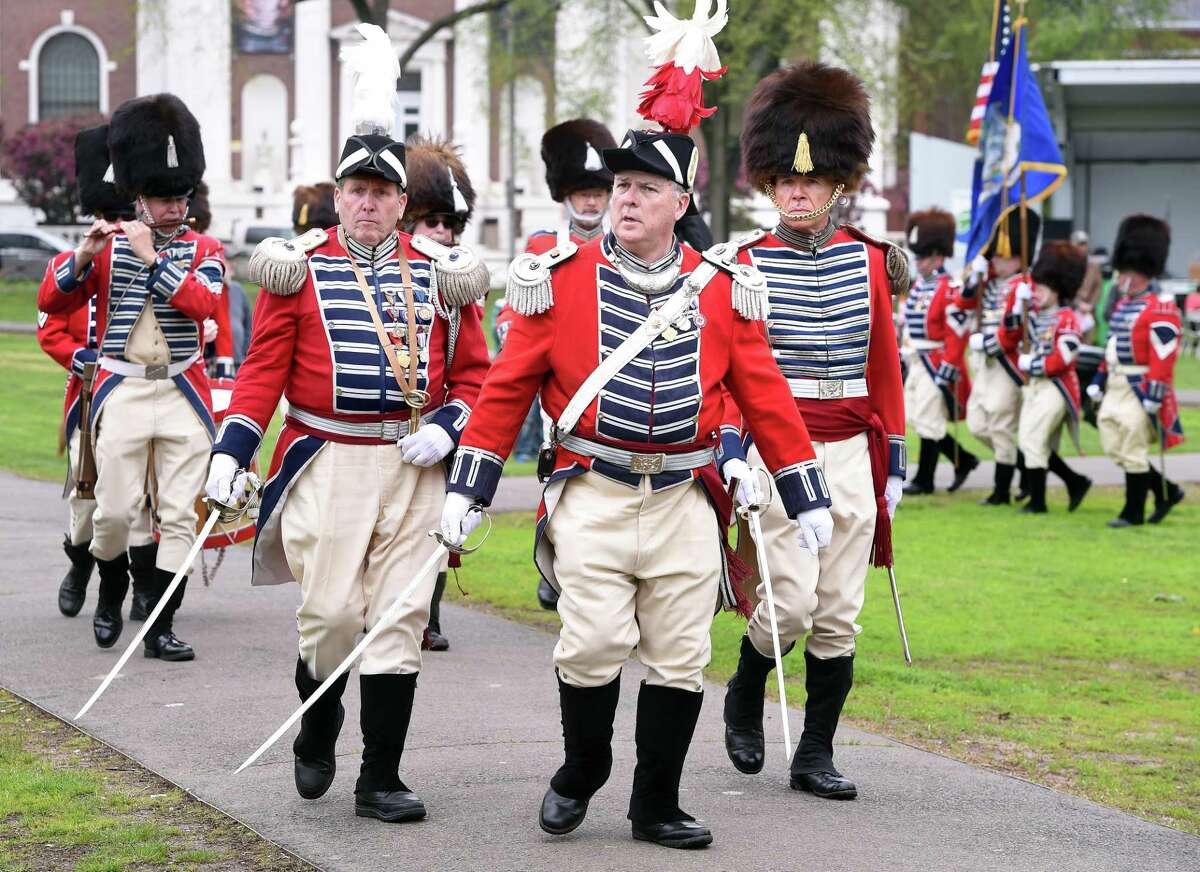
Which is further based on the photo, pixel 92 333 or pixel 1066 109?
pixel 1066 109

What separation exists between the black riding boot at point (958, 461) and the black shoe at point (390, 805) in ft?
33.1

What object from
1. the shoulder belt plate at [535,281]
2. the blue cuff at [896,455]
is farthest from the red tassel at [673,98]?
the blue cuff at [896,455]

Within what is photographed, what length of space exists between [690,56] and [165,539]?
3.73 m

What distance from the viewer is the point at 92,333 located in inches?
329

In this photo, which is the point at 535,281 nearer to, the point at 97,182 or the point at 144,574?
the point at 144,574

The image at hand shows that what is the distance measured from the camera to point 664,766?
542cm

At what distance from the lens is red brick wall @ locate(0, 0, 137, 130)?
62656 mm

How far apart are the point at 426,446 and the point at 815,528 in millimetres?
1156

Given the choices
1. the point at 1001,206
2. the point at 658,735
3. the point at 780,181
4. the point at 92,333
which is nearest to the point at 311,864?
the point at 658,735

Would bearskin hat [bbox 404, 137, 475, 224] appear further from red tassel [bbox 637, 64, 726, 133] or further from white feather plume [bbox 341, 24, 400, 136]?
red tassel [bbox 637, 64, 726, 133]

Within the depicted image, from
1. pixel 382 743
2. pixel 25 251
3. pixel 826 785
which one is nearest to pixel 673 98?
pixel 382 743

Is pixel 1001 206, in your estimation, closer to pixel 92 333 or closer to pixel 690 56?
pixel 92 333

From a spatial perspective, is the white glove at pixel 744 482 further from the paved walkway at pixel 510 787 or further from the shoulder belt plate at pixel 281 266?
the shoulder belt plate at pixel 281 266

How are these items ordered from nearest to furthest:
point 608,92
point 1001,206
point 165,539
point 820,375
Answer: point 820,375 < point 165,539 < point 1001,206 < point 608,92
